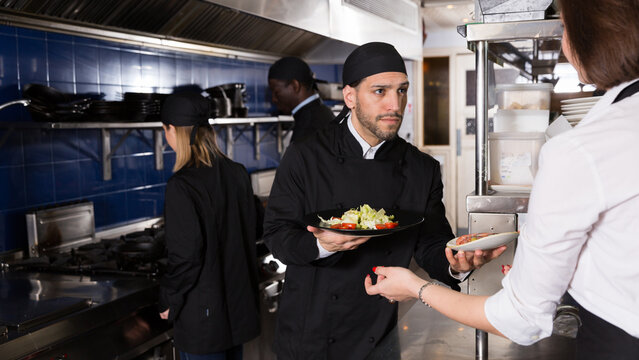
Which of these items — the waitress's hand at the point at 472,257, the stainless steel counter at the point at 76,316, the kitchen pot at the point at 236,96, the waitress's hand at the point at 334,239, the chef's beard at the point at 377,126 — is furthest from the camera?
the kitchen pot at the point at 236,96

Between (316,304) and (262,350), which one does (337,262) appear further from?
(262,350)

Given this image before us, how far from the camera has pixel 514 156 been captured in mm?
1975

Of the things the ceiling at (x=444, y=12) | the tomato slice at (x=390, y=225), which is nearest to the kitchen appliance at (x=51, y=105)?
the tomato slice at (x=390, y=225)

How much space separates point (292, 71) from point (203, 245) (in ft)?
5.67

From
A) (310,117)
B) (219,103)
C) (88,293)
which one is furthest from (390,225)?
(219,103)

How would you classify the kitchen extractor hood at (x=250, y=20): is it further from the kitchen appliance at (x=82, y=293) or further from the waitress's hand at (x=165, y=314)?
the waitress's hand at (x=165, y=314)

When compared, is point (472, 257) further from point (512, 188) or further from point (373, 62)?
point (373, 62)

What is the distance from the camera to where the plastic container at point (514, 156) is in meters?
1.95

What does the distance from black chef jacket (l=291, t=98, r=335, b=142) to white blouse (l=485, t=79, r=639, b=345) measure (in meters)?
2.78

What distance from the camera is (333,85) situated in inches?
212

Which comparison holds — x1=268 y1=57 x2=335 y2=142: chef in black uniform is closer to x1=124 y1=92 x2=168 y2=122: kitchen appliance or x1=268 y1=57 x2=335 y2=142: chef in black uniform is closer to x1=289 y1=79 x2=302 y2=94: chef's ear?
x1=289 y1=79 x2=302 y2=94: chef's ear

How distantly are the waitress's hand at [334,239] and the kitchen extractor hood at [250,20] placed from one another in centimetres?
123

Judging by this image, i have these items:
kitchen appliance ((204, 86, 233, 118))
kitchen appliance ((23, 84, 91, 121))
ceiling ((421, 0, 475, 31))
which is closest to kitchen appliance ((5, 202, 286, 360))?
kitchen appliance ((23, 84, 91, 121))

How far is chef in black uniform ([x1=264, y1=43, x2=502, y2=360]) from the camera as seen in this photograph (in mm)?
1964
